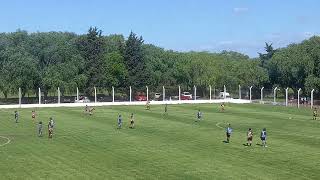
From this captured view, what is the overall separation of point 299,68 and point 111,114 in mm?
50263

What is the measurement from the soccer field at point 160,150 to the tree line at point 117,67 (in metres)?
39.0

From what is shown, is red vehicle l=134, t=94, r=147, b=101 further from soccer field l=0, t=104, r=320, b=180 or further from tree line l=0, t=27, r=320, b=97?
soccer field l=0, t=104, r=320, b=180

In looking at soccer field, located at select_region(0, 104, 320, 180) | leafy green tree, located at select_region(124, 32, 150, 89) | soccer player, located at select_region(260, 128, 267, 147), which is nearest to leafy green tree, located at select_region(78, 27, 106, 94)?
leafy green tree, located at select_region(124, 32, 150, 89)

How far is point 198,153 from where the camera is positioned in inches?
1506

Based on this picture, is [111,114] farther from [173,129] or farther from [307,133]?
[307,133]

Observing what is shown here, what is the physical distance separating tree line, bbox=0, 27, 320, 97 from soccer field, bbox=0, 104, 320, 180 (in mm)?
39028

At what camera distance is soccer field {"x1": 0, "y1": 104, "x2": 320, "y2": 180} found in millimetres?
31453

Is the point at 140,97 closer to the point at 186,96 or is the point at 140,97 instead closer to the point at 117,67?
the point at 117,67

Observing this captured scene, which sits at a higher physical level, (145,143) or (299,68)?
(299,68)

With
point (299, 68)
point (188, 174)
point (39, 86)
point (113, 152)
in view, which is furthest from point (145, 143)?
point (299, 68)

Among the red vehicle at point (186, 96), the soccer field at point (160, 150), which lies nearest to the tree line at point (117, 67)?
the red vehicle at point (186, 96)

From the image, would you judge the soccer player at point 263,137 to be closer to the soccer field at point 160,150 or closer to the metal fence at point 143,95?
the soccer field at point 160,150

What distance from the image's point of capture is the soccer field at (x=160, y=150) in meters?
31.5

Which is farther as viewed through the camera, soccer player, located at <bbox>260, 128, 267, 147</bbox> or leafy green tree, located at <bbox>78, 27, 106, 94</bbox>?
leafy green tree, located at <bbox>78, 27, 106, 94</bbox>
